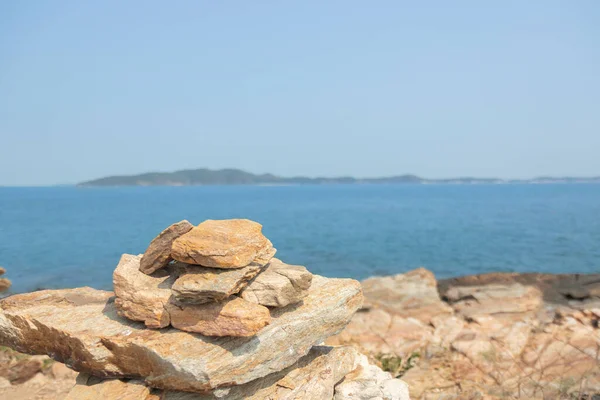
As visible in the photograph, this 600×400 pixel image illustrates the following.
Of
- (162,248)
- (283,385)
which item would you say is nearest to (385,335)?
(283,385)

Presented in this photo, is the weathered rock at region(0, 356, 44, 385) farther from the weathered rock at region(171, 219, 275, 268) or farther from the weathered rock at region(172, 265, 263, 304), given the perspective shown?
the weathered rock at region(172, 265, 263, 304)

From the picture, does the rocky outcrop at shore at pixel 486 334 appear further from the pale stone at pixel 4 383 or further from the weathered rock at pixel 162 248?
the pale stone at pixel 4 383

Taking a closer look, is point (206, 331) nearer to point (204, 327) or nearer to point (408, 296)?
point (204, 327)

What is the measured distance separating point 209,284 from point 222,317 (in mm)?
522

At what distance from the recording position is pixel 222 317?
247 inches

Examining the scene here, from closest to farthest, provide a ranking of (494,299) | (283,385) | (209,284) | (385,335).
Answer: (209,284) → (283,385) → (385,335) → (494,299)

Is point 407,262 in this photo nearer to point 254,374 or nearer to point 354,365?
point 354,365

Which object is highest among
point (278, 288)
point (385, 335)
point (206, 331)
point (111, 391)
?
point (278, 288)

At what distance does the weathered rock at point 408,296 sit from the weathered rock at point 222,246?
12.3 metres

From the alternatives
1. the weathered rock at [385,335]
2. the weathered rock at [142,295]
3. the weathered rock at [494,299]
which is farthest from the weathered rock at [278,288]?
the weathered rock at [494,299]

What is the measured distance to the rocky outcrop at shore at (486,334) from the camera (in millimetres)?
11508

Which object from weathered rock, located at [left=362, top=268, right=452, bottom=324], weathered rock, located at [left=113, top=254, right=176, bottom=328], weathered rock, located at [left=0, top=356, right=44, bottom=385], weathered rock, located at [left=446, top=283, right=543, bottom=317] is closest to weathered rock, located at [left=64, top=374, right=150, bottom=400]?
weathered rock, located at [left=113, top=254, right=176, bottom=328]

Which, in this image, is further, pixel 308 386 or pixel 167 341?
pixel 308 386

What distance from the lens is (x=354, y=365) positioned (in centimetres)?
837
